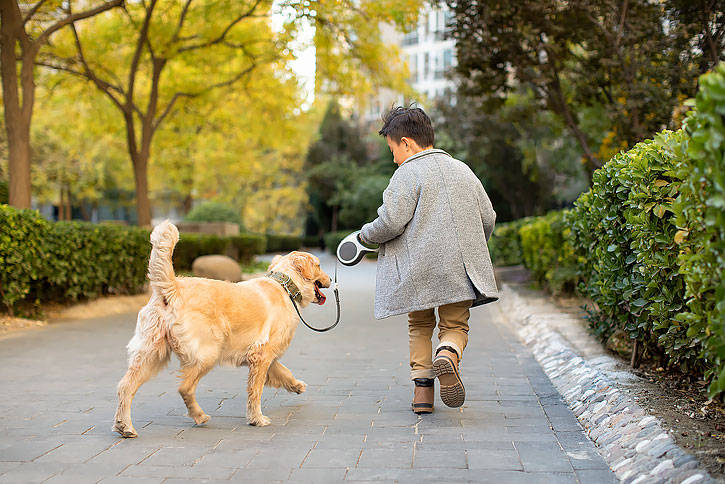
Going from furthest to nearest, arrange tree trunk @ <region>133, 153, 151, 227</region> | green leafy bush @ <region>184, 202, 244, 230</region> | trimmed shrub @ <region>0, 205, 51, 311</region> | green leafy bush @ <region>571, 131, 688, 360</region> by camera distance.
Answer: green leafy bush @ <region>184, 202, 244, 230</region>
tree trunk @ <region>133, 153, 151, 227</region>
trimmed shrub @ <region>0, 205, 51, 311</region>
green leafy bush @ <region>571, 131, 688, 360</region>

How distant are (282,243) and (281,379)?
123 feet

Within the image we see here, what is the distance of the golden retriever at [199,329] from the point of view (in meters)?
4.38

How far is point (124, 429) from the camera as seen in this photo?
4.35m

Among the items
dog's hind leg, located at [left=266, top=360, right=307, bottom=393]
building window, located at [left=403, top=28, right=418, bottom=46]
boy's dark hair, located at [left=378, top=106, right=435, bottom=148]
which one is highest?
building window, located at [left=403, top=28, right=418, bottom=46]

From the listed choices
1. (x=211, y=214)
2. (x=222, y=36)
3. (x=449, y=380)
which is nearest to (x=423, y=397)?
(x=449, y=380)

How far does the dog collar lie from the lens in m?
5.04

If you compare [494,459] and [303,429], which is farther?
[303,429]

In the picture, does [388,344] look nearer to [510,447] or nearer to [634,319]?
[634,319]

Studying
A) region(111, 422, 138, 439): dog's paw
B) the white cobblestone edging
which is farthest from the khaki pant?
region(111, 422, 138, 439): dog's paw

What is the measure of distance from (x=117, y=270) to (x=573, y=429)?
8.70 meters

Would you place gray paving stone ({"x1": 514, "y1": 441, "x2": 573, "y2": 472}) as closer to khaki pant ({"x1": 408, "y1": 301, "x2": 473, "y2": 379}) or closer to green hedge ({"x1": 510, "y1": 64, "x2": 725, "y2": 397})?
green hedge ({"x1": 510, "y1": 64, "x2": 725, "y2": 397})

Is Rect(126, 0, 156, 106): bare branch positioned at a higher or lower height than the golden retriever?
higher

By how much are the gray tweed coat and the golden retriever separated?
2.45 feet

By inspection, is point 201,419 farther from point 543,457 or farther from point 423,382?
point 543,457
